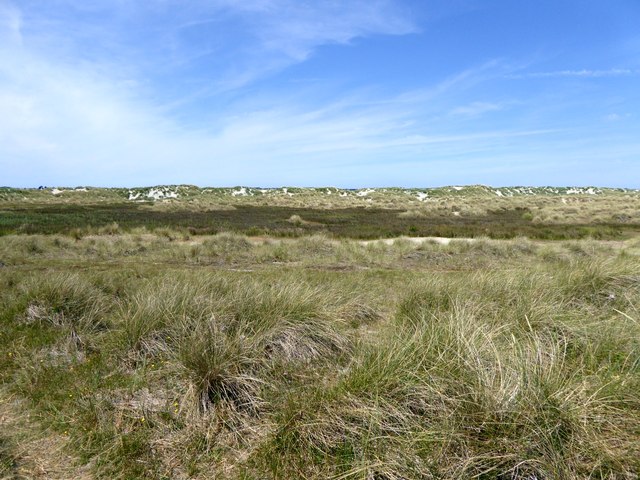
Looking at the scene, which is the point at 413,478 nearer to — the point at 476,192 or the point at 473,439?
the point at 473,439

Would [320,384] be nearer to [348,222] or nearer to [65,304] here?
[65,304]

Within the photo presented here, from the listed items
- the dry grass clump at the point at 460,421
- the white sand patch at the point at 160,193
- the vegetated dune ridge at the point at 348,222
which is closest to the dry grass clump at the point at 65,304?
the dry grass clump at the point at 460,421

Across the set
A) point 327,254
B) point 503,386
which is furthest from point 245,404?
point 327,254

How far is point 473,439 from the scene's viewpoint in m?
2.80

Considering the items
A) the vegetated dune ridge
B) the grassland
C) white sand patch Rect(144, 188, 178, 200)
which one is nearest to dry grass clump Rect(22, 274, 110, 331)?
the grassland

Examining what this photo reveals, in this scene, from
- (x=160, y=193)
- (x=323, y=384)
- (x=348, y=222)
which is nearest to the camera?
(x=323, y=384)

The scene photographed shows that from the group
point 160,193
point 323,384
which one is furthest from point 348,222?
point 160,193

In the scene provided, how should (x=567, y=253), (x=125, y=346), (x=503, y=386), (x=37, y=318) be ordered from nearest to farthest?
(x=503, y=386), (x=125, y=346), (x=37, y=318), (x=567, y=253)

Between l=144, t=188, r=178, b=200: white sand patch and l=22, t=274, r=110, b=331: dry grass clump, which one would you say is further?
l=144, t=188, r=178, b=200: white sand patch

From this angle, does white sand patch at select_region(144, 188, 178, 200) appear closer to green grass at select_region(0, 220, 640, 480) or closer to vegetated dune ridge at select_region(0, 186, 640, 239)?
vegetated dune ridge at select_region(0, 186, 640, 239)

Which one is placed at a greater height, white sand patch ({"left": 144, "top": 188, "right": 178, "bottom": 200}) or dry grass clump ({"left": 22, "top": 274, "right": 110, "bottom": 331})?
white sand patch ({"left": 144, "top": 188, "right": 178, "bottom": 200})

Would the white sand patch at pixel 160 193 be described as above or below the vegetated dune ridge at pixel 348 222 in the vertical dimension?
above

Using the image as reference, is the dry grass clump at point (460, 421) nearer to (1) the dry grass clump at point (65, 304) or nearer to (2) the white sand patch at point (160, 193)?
(1) the dry grass clump at point (65, 304)

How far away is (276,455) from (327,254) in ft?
46.1
